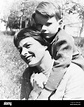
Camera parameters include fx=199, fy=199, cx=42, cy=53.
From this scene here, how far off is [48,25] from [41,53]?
15 cm

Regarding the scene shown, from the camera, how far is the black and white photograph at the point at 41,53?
1.01 meters

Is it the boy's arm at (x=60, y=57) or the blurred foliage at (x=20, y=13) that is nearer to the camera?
the boy's arm at (x=60, y=57)

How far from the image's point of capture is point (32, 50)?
107cm

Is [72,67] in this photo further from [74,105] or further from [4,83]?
[4,83]

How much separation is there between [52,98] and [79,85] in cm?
16

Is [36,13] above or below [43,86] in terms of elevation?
above

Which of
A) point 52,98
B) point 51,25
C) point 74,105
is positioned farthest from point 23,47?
point 74,105

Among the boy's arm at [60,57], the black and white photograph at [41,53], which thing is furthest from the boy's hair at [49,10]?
the boy's arm at [60,57]

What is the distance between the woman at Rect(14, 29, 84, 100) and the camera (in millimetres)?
1033

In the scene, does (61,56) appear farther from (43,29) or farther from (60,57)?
(43,29)

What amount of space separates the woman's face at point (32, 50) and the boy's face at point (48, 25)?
0.07 metres

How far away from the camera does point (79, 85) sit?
106 centimetres

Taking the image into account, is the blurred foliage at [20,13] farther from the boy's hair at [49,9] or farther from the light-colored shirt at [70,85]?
the light-colored shirt at [70,85]

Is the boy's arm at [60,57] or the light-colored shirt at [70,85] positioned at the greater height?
the boy's arm at [60,57]
